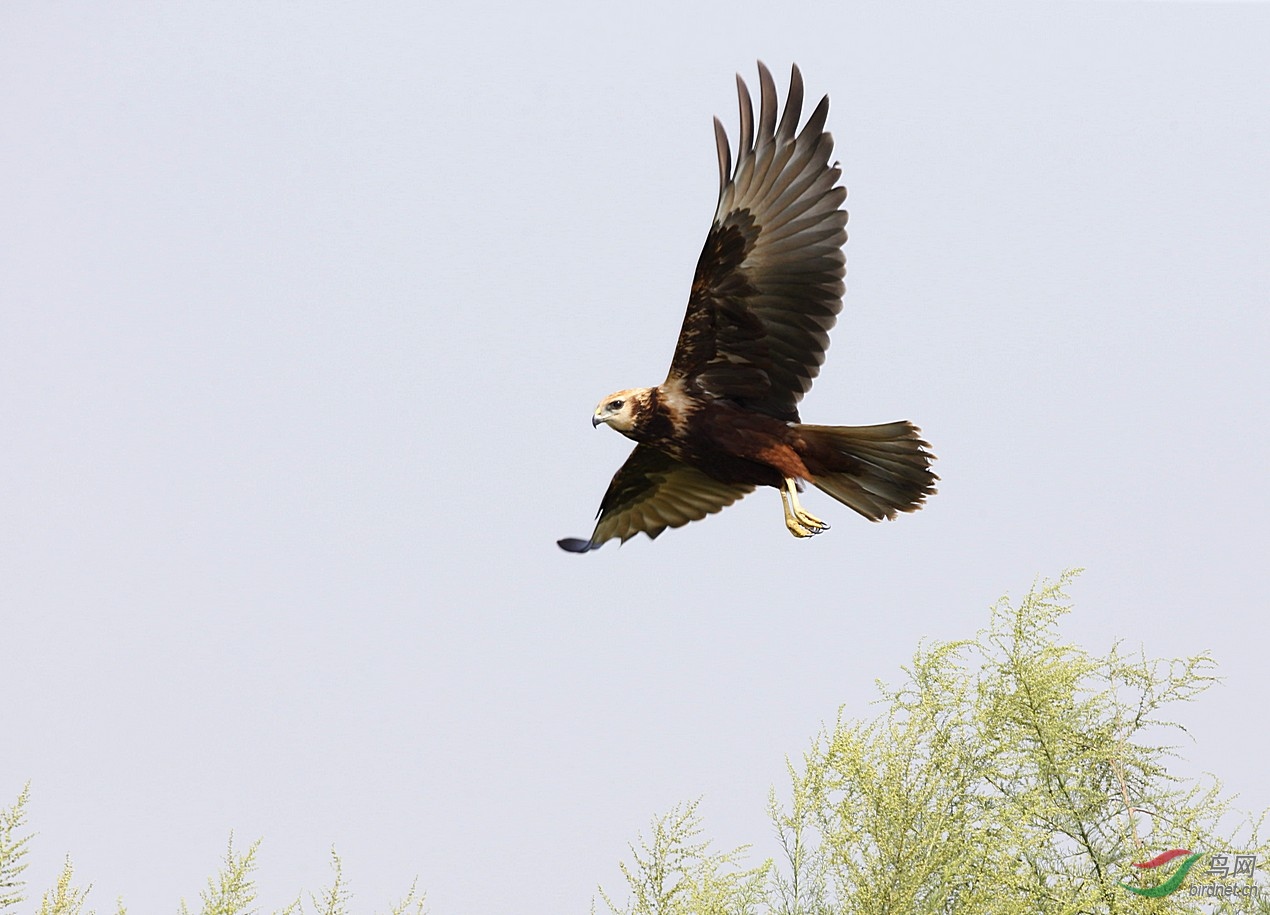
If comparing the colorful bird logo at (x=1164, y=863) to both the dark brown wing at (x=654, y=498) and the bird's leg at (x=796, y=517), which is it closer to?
the dark brown wing at (x=654, y=498)

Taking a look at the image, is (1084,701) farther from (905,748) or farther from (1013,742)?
(905,748)

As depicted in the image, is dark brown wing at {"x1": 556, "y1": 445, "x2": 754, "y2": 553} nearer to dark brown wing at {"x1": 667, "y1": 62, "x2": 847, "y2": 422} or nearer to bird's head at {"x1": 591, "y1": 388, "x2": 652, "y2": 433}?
bird's head at {"x1": 591, "y1": 388, "x2": 652, "y2": 433}

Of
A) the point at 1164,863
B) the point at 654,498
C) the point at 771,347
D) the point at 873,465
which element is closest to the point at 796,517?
the point at 873,465

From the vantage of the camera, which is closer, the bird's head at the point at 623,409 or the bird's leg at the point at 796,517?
the bird's leg at the point at 796,517

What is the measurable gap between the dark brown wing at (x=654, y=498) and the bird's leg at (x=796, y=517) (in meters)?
2.13

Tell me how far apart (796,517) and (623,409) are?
1.24 metres

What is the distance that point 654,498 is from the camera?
33.7ft

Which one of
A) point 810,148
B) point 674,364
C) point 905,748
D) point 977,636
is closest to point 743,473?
point 674,364

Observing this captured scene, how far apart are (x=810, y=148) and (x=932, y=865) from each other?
6054 millimetres

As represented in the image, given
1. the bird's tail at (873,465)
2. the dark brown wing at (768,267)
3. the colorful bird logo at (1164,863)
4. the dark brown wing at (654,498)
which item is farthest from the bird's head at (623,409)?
the colorful bird logo at (1164,863)

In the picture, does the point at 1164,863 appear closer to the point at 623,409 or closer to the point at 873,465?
the point at 873,465

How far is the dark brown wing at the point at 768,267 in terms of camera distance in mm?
7922

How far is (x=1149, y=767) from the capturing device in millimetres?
12047

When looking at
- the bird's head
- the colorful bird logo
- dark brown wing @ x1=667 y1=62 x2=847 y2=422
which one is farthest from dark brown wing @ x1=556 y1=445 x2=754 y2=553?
the colorful bird logo
